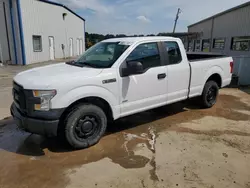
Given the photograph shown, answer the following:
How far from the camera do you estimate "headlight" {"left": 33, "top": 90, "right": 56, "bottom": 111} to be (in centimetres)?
306

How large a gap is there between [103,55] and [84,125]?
1.48m

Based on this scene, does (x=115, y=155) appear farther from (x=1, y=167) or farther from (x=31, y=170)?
(x=1, y=167)

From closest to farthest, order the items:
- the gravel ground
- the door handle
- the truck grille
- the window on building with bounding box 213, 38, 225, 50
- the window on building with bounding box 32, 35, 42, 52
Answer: the gravel ground → the truck grille → the door handle → the window on building with bounding box 213, 38, 225, 50 → the window on building with bounding box 32, 35, 42, 52

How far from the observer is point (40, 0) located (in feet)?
57.3

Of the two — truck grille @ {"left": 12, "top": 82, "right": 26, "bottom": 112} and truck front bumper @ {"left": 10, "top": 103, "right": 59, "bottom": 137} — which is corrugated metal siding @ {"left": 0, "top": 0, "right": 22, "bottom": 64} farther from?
truck front bumper @ {"left": 10, "top": 103, "right": 59, "bottom": 137}

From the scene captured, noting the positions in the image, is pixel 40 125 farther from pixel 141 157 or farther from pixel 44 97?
pixel 141 157

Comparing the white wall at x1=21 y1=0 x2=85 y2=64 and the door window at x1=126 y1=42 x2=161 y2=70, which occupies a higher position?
the white wall at x1=21 y1=0 x2=85 y2=64

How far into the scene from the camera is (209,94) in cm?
572

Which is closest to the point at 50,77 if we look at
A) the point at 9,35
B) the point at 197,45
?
the point at 9,35

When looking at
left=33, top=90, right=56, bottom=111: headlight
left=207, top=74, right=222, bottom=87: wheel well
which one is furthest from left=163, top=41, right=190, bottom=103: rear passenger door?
left=33, top=90, right=56, bottom=111: headlight

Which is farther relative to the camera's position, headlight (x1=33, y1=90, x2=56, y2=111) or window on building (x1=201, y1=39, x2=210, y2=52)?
window on building (x1=201, y1=39, x2=210, y2=52)

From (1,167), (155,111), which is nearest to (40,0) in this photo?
(155,111)

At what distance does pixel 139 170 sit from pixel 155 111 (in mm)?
2759

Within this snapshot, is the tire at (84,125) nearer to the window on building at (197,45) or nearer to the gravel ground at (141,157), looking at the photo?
the gravel ground at (141,157)
